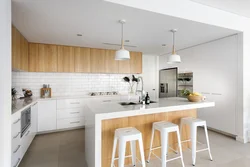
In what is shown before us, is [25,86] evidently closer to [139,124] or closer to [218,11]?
[139,124]

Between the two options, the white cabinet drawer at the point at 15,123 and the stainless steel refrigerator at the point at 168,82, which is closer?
the white cabinet drawer at the point at 15,123

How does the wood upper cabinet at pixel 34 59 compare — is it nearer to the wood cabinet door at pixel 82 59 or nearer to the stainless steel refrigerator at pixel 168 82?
the wood cabinet door at pixel 82 59

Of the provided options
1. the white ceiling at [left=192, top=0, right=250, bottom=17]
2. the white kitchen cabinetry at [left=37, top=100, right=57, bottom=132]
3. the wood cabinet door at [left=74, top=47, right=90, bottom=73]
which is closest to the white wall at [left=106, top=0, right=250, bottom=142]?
the white ceiling at [left=192, top=0, right=250, bottom=17]

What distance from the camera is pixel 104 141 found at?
201 centimetres

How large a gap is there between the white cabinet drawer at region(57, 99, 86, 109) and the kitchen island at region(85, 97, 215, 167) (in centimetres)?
173

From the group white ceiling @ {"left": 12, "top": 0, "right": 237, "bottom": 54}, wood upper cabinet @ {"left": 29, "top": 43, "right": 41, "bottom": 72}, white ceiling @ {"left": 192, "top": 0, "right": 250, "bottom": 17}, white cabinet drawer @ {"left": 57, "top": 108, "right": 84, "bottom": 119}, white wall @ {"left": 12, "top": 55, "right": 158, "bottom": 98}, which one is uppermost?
white ceiling @ {"left": 192, "top": 0, "right": 250, "bottom": 17}

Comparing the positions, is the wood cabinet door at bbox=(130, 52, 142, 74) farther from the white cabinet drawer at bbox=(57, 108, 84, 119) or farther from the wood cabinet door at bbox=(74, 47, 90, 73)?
the white cabinet drawer at bbox=(57, 108, 84, 119)

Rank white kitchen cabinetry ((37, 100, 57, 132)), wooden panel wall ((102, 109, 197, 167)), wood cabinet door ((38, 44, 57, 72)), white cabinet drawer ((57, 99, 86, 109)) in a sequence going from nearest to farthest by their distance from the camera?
wooden panel wall ((102, 109, 197, 167)) → white kitchen cabinetry ((37, 100, 57, 132)) → white cabinet drawer ((57, 99, 86, 109)) → wood cabinet door ((38, 44, 57, 72))

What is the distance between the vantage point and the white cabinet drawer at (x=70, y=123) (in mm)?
3620

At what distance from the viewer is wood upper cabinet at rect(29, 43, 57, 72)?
11.9 feet

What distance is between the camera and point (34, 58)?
3.65 metres

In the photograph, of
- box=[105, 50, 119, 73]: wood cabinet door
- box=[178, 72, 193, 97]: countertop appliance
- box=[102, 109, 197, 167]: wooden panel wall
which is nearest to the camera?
box=[102, 109, 197, 167]: wooden panel wall

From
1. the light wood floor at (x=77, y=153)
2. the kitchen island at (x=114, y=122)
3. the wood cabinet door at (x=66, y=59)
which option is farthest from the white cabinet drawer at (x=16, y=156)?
the wood cabinet door at (x=66, y=59)

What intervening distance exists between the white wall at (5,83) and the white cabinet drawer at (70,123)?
200 cm
